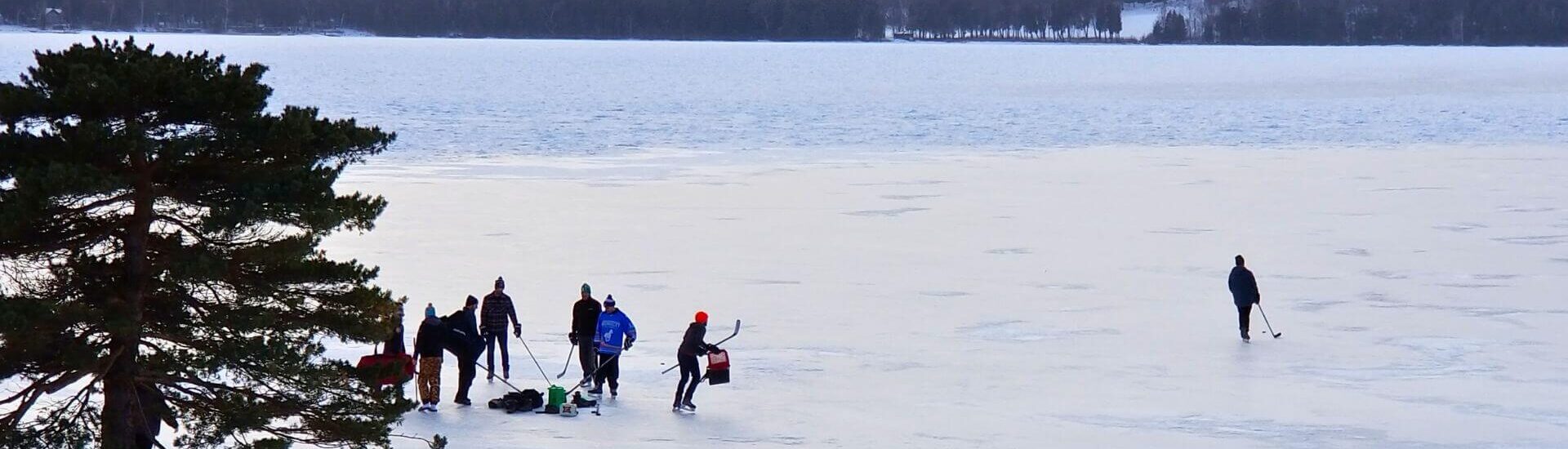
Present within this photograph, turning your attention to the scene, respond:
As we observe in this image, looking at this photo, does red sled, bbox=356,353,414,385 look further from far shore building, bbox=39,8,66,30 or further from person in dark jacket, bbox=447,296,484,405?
far shore building, bbox=39,8,66,30

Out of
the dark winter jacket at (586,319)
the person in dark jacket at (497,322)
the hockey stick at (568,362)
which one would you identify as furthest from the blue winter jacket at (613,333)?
the person in dark jacket at (497,322)

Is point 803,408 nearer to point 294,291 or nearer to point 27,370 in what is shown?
point 294,291

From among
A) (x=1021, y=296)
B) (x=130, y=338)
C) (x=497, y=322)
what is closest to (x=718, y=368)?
(x=497, y=322)

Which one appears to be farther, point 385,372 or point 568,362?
point 568,362

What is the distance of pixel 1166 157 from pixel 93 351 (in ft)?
108

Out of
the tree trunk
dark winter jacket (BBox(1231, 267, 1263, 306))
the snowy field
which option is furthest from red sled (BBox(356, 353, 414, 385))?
dark winter jacket (BBox(1231, 267, 1263, 306))

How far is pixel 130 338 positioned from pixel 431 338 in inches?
180

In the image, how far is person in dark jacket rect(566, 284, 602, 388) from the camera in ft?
42.9

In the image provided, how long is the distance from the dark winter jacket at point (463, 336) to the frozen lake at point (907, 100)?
25987 mm

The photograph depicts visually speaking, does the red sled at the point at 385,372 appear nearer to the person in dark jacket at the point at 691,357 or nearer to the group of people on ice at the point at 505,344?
the group of people on ice at the point at 505,344

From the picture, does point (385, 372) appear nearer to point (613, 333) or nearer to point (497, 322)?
point (613, 333)

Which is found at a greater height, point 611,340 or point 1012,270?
point 611,340

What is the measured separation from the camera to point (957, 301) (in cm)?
1752

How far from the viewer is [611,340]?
12641 millimetres
